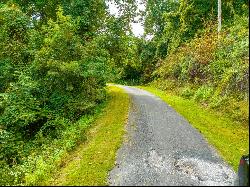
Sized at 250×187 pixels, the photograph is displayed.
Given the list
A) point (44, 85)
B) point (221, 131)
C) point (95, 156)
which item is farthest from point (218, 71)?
point (95, 156)

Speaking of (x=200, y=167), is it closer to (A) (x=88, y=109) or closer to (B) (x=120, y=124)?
(B) (x=120, y=124)

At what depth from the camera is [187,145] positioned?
475 inches

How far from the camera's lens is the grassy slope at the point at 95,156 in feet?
29.8

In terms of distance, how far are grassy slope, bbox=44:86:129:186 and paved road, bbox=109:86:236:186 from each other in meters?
0.29

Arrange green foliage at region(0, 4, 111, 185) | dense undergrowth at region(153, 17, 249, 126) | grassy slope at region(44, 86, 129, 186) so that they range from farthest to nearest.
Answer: dense undergrowth at region(153, 17, 249, 126), green foliage at region(0, 4, 111, 185), grassy slope at region(44, 86, 129, 186)

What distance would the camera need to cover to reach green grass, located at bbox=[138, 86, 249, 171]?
1170 centimetres

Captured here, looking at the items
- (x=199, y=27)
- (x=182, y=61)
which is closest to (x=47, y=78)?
(x=182, y=61)

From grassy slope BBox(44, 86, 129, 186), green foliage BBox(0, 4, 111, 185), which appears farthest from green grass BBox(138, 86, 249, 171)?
green foliage BBox(0, 4, 111, 185)

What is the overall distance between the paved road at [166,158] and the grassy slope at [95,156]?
29 cm

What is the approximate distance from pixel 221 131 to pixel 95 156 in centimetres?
579

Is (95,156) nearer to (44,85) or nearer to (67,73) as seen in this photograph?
(67,73)

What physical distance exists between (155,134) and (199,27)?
19.7 m

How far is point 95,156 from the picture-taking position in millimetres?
10883

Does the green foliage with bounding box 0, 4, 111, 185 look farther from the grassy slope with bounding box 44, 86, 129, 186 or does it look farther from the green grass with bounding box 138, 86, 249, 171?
the green grass with bounding box 138, 86, 249, 171
